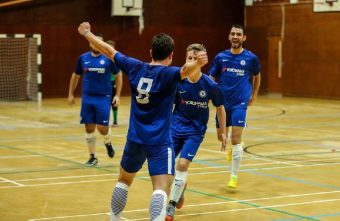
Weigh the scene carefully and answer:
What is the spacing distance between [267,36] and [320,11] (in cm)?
332

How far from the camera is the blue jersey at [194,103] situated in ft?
29.0

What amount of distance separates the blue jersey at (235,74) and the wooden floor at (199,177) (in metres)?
1.31

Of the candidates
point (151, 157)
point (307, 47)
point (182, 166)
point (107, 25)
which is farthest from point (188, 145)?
point (307, 47)

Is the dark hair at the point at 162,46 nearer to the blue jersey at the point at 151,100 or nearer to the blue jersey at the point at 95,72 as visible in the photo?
the blue jersey at the point at 151,100

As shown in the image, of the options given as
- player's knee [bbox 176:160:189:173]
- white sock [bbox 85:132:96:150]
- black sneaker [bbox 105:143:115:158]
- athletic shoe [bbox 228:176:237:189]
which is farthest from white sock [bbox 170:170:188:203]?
black sneaker [bbox 105:143:115:158]

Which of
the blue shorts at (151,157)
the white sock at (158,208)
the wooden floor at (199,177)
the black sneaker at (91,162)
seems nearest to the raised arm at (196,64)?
the blue shorts at (151,157)

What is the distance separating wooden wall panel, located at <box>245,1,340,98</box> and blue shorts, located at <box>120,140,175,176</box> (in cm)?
2348

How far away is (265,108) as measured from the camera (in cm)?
2548

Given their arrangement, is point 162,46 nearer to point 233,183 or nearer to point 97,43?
point 97,43

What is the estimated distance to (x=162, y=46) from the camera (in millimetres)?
6398

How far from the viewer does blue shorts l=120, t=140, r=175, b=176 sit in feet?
21.6

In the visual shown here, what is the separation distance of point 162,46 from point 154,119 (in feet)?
2.26

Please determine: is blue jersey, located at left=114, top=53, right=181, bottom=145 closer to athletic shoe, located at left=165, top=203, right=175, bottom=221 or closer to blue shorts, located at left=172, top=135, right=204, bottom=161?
athletic shoe, located at left=165, top=203, right=175, bottom=221

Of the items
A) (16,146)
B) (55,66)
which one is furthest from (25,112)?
(16,146)
